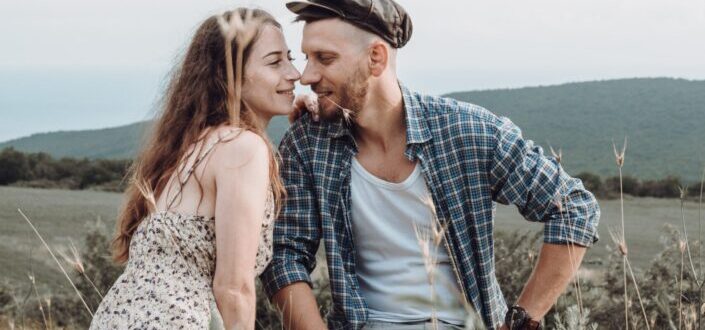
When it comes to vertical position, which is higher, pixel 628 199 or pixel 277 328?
pixel 277 328

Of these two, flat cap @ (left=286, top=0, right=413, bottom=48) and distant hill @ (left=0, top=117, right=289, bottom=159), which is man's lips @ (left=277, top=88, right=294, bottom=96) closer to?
flat cap @ (left=286, top=0, right=413, bottom=48)

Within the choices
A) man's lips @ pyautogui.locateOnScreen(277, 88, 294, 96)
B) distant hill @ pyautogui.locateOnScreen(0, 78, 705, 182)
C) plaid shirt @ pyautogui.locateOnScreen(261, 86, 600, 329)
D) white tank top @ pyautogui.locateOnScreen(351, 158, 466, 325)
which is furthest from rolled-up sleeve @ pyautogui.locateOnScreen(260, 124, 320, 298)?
distant hill @ pyautogui.locateOnScreen(0, 78, 705, 182)

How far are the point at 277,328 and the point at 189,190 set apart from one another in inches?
122

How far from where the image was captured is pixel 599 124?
35062 mm

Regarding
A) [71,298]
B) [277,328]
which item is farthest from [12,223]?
[277,328]

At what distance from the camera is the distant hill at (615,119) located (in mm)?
26891

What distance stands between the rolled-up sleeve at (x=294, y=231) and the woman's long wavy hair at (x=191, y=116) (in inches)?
6.9

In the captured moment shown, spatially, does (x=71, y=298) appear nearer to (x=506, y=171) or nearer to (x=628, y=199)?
(x=506, y=171)

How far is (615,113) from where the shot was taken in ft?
121

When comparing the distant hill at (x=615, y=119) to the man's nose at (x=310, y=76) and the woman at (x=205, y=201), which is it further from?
the woman at (x=205, y=201)

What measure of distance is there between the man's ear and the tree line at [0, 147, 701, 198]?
12.4m

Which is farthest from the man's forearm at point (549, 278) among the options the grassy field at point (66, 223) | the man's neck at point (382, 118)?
the grassy field at point (66, 223)

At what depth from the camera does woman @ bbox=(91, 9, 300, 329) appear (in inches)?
109

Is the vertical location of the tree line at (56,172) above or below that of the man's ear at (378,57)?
below
